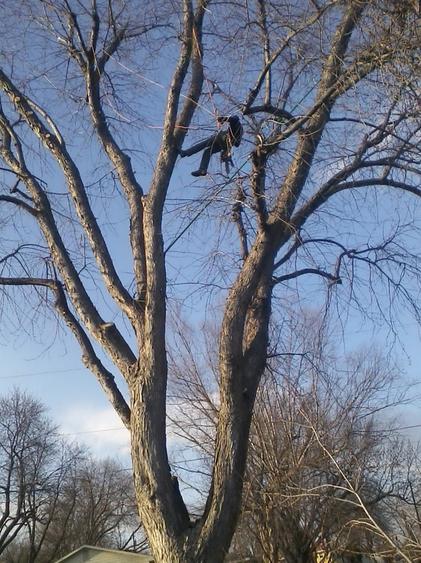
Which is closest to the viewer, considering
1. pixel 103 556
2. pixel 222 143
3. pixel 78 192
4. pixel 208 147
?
pixel 222 143

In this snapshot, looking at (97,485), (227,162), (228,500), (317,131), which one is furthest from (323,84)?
(97,485)

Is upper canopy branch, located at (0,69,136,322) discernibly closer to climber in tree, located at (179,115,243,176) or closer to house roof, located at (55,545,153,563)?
climber in tree, located at (179,115,243,176)

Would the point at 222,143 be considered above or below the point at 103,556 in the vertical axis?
below

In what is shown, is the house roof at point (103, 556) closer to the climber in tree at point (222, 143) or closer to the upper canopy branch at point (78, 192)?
the upper canopy branch at point (78, 192)

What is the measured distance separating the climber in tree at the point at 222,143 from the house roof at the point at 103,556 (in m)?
27.2

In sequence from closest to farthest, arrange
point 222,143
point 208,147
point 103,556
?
point 222,143
point 208,147
point 103,556

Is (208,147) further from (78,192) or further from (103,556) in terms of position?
(103,556)

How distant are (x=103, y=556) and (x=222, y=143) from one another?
98.1 ft

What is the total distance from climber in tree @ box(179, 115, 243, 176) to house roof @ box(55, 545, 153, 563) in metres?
27.2

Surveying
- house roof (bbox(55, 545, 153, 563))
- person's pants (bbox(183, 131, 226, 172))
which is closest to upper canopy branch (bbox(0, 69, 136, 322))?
person's pants (bbox(183, 131, 226, 172))

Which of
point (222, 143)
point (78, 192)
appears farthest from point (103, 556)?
point (222, 143)

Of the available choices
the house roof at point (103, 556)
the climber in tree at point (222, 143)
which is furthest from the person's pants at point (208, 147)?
the house roof at point (103, 556)

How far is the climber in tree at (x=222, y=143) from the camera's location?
672 cm

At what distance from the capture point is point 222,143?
22.7 ft
